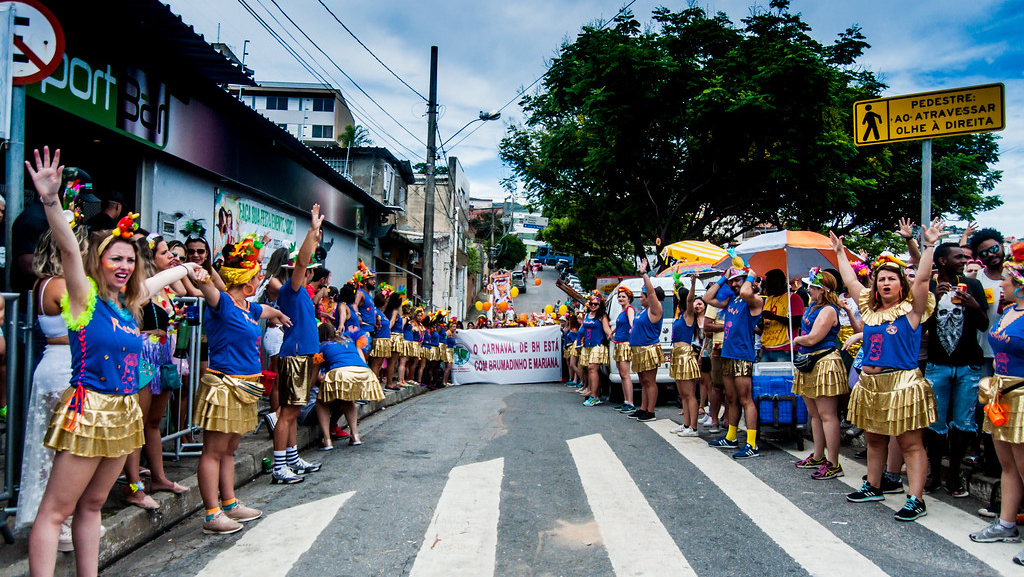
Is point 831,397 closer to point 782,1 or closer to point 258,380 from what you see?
point 258,380

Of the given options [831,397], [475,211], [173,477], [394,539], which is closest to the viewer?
[394,539]

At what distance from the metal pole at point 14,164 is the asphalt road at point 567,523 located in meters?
2.14

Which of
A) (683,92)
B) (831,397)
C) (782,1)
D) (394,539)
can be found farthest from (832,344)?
(782,1)

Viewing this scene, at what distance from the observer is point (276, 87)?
165ft

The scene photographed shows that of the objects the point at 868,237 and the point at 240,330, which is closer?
the point at 240,330

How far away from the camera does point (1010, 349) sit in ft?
13.7

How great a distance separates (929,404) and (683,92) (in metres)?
13.7

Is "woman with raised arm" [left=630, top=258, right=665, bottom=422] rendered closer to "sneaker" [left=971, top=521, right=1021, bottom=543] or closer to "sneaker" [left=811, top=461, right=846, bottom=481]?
"sneaker" [left=811, top=461, right=846, bottom=481]

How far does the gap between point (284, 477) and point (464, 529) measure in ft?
6.66

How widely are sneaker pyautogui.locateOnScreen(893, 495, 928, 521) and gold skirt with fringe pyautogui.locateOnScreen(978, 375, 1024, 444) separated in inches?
30.4

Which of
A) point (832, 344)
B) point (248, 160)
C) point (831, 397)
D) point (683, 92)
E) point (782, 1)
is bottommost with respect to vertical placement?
point (831, 397)

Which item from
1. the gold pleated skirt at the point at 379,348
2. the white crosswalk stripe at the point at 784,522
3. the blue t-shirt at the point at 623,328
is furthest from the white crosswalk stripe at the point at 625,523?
the gold pleated skirt at the point at 379,348

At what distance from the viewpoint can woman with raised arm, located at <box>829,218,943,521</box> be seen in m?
4.71

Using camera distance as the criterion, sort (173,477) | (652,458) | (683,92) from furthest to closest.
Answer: (683,92)
(652,458)
(173,477)
